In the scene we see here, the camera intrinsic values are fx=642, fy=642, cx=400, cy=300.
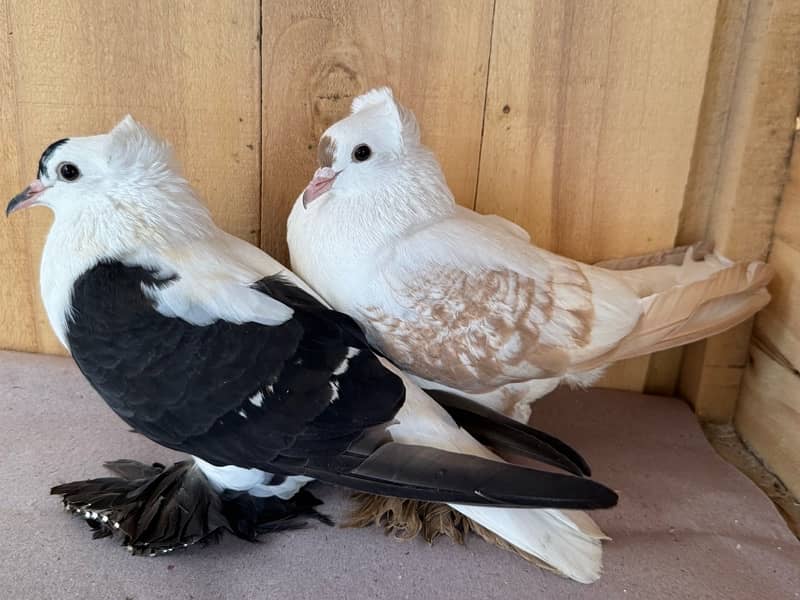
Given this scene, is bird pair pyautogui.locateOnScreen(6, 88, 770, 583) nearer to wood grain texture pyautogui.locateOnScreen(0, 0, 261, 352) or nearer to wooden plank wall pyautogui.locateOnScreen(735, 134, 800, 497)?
wooden plank wall pyautogui.locateOnScreen(735, 134, 800, 497)

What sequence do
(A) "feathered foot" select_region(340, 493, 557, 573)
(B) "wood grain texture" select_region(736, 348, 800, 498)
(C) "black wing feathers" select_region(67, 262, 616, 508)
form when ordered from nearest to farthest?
(C) "black wing feathers" select_region(67, 262, 616, 508), (A) "feathered foot" select_region(340, 493, 557, 573), (B) "wood grain texture" select_region(736, 348, 800, 498)

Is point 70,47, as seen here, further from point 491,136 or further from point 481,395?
point 481,395

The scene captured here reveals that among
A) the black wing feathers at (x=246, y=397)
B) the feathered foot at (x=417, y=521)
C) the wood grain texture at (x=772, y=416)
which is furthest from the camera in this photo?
the wood grain texture at (x=772, y=416)

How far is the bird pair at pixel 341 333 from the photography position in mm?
841

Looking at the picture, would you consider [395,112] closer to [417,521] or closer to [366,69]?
[366,69]

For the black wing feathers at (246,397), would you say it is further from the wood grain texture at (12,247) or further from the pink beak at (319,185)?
the wood grain texture at (12,247)

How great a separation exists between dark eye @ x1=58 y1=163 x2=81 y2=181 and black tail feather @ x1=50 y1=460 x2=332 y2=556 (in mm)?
473

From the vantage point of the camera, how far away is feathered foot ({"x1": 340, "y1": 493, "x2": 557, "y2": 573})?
973 millimetres

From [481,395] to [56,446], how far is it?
2.46 ft

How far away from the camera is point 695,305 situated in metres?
1.06

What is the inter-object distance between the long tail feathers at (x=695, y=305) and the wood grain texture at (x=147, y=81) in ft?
2.49

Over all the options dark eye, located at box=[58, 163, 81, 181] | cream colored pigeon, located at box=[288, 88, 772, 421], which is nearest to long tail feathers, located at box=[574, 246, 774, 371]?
cream colored pigeon, located at box=[288, 88, 772, 421]

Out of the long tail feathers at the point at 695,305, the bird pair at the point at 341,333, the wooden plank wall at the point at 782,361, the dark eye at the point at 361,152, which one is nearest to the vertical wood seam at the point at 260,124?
the bird pair at the point at 341,333

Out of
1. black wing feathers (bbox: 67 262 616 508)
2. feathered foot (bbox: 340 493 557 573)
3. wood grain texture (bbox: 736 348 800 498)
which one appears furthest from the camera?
wood grain texture (bbox: 736 348 800 498)
